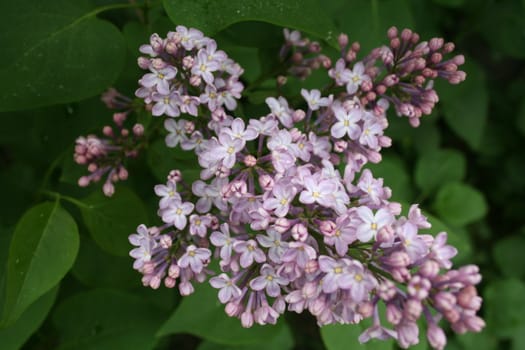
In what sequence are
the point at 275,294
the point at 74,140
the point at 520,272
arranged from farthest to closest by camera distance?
the point at 520,272, the point at 74,140, the point at 275,294

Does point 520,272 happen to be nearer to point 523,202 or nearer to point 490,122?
point 523,202

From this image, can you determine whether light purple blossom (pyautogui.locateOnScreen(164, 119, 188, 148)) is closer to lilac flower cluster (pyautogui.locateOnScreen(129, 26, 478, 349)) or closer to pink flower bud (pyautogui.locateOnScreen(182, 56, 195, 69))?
lilac flower cluster (pyautogui.locateOnScreen(129, 26, 478, 349))

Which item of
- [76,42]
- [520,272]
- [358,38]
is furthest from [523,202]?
[76,42]

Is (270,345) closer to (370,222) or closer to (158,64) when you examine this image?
(370,222)

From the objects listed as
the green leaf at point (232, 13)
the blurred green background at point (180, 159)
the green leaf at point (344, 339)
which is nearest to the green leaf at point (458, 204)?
the blurred green background at point (180, 159)

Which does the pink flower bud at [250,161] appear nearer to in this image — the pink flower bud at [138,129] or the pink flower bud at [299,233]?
the pink flower bud at [299,233]

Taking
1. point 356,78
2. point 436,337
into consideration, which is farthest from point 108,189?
point 436,337
